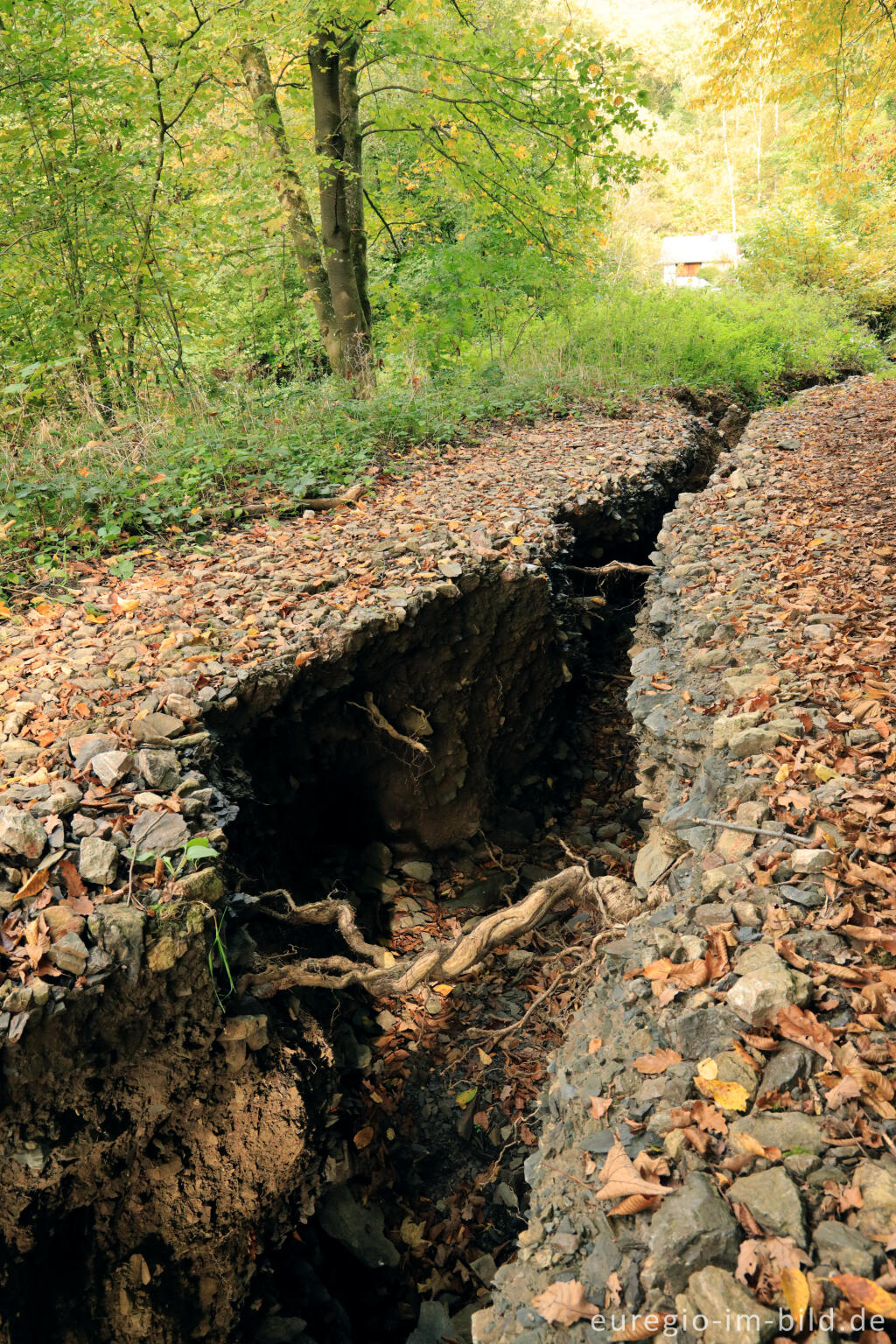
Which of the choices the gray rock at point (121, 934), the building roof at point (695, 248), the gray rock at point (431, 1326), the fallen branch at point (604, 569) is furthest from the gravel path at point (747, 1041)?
the building roof at point (695, 248)

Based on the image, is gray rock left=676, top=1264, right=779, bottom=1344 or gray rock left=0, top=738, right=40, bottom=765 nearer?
gray rock left=676, top=1264, right=779, bottom=1344

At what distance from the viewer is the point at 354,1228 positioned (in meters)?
2.91

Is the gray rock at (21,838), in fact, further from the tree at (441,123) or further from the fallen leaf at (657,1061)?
the tree at (441,123)

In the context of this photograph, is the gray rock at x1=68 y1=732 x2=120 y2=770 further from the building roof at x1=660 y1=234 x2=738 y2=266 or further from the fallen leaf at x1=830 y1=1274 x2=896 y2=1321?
A: the building roof at x1=660 y1=234 x2=738 y2=266

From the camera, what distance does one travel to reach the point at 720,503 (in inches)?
218

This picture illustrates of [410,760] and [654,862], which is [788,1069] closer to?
[654,862]

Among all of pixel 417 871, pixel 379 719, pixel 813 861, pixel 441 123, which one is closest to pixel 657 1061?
pixel 813 861

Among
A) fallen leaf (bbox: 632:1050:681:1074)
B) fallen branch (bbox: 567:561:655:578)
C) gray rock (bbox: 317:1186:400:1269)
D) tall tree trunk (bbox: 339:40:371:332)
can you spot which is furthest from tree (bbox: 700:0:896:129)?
gray rock (bbox: 317:1186:400:1269)

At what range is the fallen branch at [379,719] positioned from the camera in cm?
404

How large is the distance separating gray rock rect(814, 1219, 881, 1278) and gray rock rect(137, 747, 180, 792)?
220 centimetres

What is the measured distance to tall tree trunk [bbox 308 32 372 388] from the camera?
761 cm

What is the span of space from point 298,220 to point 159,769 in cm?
755

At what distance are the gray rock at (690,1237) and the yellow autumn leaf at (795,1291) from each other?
3.7 inches

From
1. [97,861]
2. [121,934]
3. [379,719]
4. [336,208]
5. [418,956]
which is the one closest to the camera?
[121,934]
